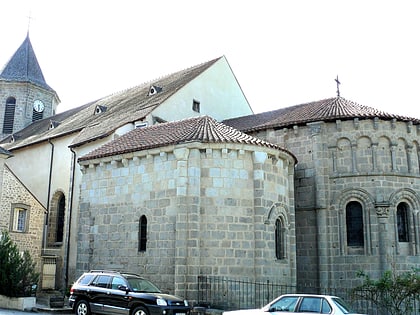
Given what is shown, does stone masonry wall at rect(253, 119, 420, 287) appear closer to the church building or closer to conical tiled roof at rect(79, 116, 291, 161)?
the church building

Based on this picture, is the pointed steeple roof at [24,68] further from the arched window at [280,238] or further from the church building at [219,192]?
the arched window at [280,238]

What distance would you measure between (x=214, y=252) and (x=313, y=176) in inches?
291

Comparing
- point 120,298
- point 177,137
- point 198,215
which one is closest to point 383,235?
point 198,215

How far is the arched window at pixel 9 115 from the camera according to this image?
42250 mm

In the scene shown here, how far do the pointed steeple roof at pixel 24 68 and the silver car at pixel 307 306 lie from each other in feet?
121

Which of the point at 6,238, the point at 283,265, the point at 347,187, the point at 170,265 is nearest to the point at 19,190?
the point at 6,238

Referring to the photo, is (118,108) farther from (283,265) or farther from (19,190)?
(283,265)

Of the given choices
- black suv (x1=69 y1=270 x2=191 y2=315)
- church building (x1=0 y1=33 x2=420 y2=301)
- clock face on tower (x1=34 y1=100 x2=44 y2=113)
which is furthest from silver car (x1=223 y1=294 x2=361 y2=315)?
clock face on tower (x1=34 y1=100 x2=44 y2=113)

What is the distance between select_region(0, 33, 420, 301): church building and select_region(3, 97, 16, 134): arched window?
1396 cm

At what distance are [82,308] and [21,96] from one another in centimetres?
3260

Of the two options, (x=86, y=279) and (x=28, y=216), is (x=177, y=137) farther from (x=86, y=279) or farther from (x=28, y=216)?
(x=28, y=216)

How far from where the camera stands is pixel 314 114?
22594mm

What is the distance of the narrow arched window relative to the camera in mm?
27266

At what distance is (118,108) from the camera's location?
29.0 m
